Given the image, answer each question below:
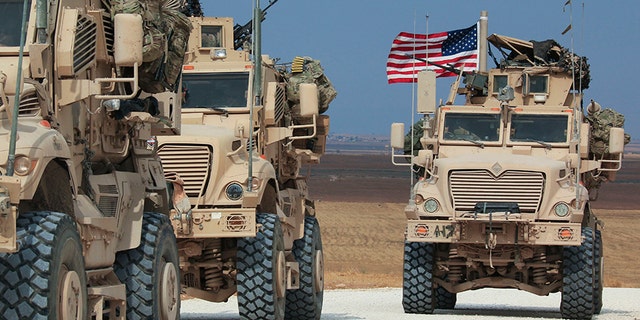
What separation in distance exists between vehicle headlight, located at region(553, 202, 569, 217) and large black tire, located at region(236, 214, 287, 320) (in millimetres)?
4642

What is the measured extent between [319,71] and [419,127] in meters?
2.36

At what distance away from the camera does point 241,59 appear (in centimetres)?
1794

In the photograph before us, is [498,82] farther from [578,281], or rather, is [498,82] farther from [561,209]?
[578,281]

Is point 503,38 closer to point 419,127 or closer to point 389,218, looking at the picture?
point 419,127

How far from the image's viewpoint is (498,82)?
21.7 meters

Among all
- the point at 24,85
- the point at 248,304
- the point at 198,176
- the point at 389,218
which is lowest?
the point at 389,218

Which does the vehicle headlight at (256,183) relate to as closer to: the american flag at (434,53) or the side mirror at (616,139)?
the side mirror at (616,139)

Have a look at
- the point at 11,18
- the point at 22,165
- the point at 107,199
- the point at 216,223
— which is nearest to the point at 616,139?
the point at 216,223

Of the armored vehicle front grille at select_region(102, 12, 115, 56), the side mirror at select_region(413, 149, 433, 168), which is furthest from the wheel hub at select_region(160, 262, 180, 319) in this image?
the side mirror at select_region(413, 149, 433, 168)

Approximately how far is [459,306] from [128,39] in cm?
1272

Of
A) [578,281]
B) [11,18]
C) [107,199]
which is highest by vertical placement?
[11,18]

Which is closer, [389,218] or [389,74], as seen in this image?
[389,74]

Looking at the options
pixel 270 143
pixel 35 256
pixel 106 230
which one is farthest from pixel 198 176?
pixel 35 256

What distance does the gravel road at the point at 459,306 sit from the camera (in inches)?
720
